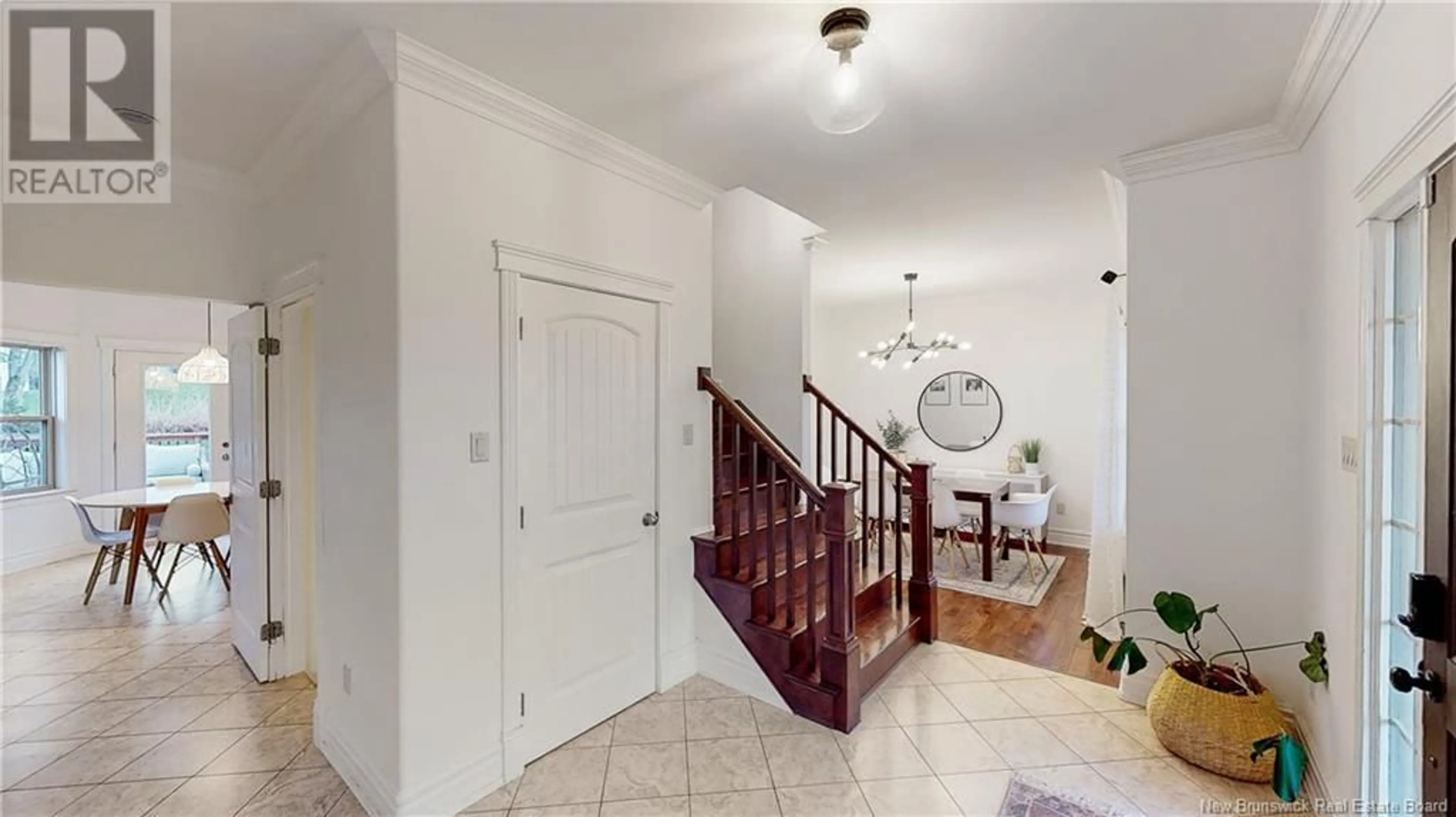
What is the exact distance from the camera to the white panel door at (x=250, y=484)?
276 centimetres

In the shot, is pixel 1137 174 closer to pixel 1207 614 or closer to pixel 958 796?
pixel 1207 614

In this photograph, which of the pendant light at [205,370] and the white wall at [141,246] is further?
the pendant light at [205,370]

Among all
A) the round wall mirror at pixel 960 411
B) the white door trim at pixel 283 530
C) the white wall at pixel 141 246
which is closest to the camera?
the white wall at pixel 141 246

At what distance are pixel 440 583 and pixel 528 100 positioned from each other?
69.6 inches

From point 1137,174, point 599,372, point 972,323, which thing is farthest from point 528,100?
point 972,323

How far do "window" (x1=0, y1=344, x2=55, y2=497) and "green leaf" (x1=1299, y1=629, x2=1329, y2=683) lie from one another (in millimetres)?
8558

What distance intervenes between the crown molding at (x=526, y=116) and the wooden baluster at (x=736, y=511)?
125 cm

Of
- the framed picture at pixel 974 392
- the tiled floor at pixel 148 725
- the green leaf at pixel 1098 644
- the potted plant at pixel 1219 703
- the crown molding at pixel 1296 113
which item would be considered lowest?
the tiled floor at pixel 148 725

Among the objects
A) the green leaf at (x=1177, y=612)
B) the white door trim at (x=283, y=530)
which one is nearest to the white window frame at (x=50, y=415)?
the white door trim at (x=283, y=530)

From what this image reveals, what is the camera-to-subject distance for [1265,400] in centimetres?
228

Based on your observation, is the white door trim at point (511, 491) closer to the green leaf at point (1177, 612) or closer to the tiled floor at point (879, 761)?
the tiled floor at point (879, 761)

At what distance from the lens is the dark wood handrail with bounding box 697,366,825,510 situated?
2486 millimetres

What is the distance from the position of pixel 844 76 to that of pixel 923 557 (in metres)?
2.61

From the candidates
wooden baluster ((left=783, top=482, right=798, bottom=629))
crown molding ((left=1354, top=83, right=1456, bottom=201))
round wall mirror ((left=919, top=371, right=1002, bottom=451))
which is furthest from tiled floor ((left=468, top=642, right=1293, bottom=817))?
round wall mirror ((left=919, top=371, right=1002, bottom=451))
